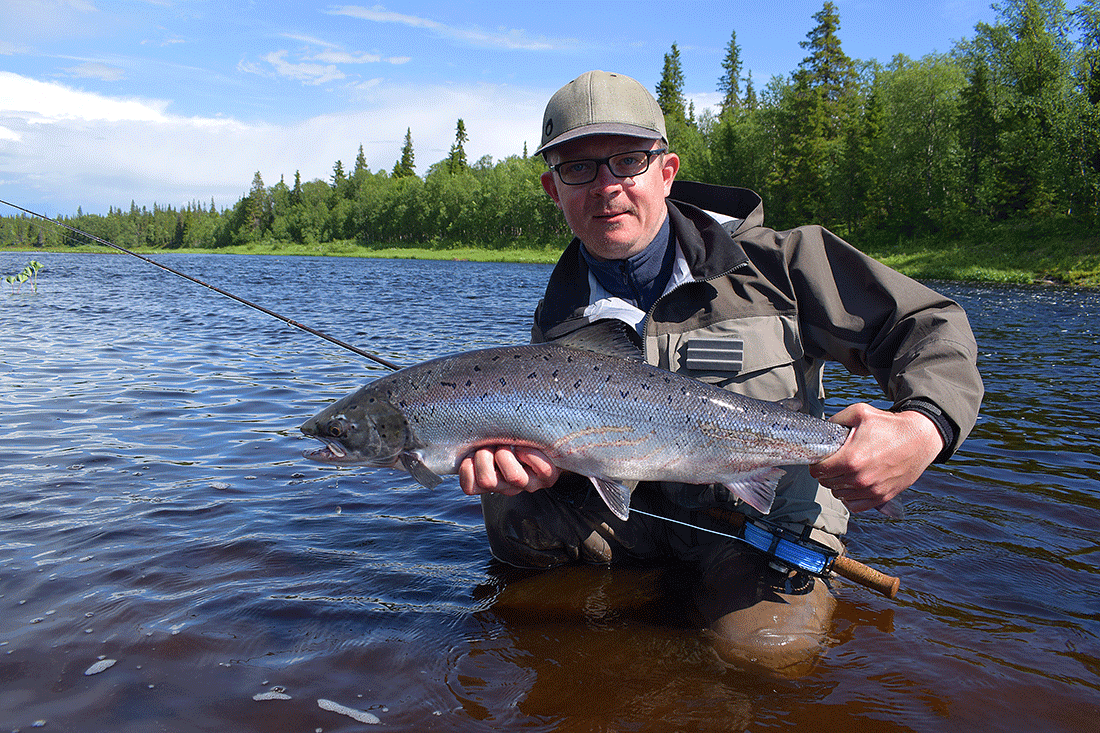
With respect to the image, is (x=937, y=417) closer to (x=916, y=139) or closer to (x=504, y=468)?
(x=504, y=468)

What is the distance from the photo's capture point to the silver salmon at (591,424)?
123 inches

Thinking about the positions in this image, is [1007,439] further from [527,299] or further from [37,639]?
[527,299]

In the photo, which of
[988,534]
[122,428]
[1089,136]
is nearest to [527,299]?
[122,428]

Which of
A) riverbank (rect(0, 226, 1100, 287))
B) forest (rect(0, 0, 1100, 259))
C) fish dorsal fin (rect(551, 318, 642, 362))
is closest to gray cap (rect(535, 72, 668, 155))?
fish dorsal fin (rect(551, 318, 642, 362))

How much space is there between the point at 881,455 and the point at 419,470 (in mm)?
2079

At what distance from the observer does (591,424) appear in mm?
3193

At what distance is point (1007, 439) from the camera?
293 inches

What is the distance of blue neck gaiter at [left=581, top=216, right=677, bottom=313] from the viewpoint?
3789 millimetres

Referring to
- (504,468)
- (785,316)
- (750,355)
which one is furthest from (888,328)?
(504,468)

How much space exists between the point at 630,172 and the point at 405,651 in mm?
2685

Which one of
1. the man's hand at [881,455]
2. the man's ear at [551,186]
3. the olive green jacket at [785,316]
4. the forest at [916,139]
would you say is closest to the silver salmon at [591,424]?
the man's hand at [881,455]

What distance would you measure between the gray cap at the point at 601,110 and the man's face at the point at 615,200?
96 millimetres

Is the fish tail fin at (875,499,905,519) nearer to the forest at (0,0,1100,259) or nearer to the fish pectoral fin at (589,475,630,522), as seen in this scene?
the fish pectoral fin at (589,475,630,522)

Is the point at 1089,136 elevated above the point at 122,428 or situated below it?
above
